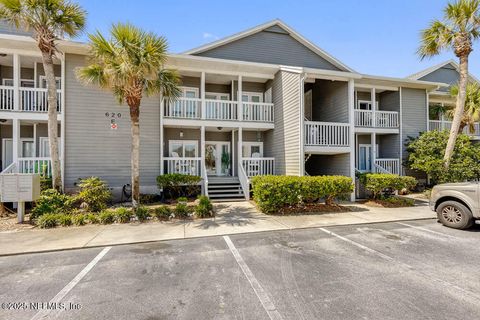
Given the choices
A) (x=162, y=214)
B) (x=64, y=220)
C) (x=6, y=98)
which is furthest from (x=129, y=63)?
(x=6, y=98)

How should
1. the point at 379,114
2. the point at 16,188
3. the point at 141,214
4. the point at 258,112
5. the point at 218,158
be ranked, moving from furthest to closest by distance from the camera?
1. the point at 379,114
2. the point at 218,158
3. the point at 258,112
4. the point at 141,214
5. the point at 16,188

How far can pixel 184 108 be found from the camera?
12023mm

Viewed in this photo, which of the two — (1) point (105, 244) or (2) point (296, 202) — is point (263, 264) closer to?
(1) point (105, 244)

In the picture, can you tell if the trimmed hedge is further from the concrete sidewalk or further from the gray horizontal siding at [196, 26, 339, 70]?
the gray horizontal siding at [196, 26, 339, 70]

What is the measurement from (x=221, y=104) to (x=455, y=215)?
10.4 meters

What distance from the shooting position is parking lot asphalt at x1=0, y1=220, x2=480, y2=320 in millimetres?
3176

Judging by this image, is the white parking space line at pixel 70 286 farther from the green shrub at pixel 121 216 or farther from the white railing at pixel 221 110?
the white railing at pixel 221 110

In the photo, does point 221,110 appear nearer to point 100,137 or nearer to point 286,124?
point 286,124

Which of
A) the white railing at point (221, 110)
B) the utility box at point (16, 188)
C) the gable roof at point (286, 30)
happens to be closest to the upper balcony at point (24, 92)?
the utility box at point (16, 188)

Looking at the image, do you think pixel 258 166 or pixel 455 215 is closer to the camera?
pixel 455 215

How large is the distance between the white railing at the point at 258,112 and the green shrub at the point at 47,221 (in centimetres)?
915

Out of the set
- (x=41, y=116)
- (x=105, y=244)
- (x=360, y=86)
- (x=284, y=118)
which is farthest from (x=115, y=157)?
(x=360, y=86)

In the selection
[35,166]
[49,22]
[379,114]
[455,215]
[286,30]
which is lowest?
[455,215]

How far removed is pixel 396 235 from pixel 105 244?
7701mm
